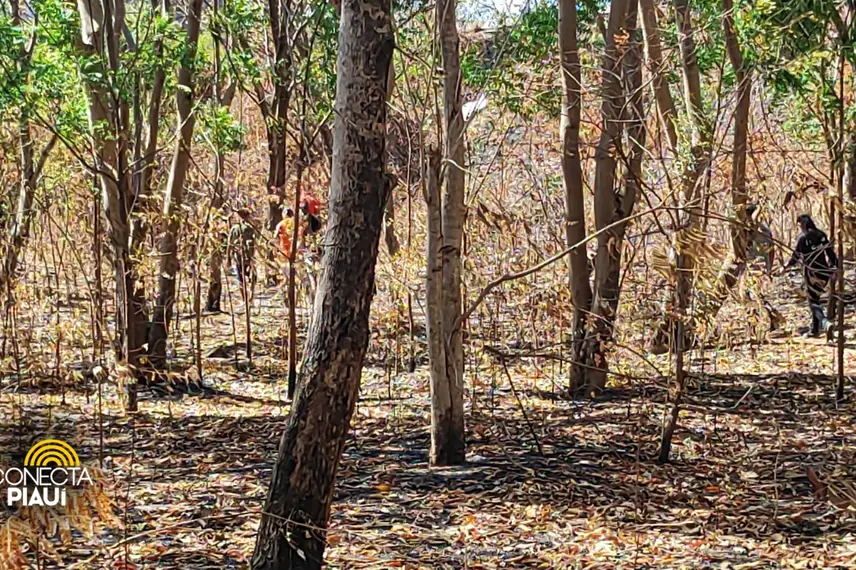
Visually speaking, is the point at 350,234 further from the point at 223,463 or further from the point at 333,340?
the point at 223,463

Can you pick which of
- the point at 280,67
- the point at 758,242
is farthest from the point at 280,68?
the point at 758,242

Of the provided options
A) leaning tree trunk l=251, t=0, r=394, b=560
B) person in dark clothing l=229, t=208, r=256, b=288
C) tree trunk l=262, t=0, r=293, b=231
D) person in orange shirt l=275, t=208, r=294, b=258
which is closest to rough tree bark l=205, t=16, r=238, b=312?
person in dark clothing l=229, t=208, r=256, b=288

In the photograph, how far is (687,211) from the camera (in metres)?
5.70

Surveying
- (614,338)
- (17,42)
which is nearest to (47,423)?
(17,42)

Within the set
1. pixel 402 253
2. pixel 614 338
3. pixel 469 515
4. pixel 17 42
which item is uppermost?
pixel 17 42

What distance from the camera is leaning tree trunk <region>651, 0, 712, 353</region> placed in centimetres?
620

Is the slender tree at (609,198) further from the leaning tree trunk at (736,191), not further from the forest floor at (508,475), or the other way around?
the leaning tree trunk at (736,191)

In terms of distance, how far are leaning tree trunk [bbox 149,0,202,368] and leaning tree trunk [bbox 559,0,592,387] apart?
3645 mm

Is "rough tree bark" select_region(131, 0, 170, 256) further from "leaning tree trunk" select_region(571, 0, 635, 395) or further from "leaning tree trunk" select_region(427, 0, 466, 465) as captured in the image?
"leaning tree trunk" select_region(571, 0, 635, 395)

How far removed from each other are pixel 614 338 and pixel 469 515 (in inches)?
140

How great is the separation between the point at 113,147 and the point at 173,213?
0.98m

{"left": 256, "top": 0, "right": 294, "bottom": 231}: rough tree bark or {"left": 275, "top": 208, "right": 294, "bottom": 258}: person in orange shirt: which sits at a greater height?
{"left": 256, "top": 0, "right": 294, "bottom": 231}: rough tree bark

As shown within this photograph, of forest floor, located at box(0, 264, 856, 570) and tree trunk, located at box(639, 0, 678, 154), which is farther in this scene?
tree trunk, located at box(639, 0, 678, 154)

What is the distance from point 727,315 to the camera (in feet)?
39.1
